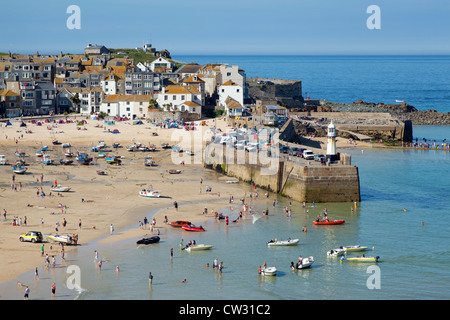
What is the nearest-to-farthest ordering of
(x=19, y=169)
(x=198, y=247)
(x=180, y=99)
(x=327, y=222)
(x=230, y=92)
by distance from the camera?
(x=198, y=247)
(x=327, y=222)
(x=19, y=169)
(x=180, y=99)
(x=230, y=92)

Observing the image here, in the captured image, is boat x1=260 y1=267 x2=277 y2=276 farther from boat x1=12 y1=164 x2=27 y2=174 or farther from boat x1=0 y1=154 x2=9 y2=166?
boat x1=0 y1=154 x2=9 y2=166

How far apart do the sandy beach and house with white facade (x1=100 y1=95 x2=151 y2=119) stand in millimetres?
12917

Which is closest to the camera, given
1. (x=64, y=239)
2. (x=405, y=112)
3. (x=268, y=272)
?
(x=268, y=272)

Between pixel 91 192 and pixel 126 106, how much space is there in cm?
4055

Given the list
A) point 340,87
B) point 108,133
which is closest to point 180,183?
point 108,133

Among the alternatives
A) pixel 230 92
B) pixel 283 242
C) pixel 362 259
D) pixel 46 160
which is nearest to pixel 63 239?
pixel 283 242

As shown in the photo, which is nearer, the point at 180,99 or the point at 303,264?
the point at 303,264

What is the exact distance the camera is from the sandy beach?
42.4m

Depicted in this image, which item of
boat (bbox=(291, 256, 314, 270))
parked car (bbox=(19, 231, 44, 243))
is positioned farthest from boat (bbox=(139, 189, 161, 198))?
boat (bbox=(291, 256, 314, 270))

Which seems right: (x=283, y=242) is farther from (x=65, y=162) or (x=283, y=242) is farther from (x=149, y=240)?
(x=65, y=162)

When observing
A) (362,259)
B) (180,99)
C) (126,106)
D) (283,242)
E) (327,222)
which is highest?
(180,99)

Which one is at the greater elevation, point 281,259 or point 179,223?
point 179,223

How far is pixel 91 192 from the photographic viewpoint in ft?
174

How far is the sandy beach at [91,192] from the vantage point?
42.4m
